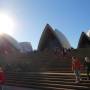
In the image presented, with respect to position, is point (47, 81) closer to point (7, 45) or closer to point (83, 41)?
point (83, 41)

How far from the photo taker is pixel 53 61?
2764 centimetres

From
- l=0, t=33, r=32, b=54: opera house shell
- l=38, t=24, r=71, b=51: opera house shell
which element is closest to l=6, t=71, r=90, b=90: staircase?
l=38, t=24, r=71, b=51: opera house shell

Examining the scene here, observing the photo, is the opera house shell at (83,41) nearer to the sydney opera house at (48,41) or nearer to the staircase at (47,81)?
the sydney opera house at (48,41)

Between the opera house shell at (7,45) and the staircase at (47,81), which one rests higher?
the opera house shell at (7,45)

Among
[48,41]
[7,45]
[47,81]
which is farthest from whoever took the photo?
[7,45]

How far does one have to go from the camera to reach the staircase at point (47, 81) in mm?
18316

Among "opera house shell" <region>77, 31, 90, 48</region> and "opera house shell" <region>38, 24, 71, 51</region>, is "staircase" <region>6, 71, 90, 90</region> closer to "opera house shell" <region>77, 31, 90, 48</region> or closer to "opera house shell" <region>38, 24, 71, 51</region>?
"opera house shell" <region>77, 31, 90, 48</region>

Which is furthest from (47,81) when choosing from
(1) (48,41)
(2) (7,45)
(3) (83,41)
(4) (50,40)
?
(2) (7,45)

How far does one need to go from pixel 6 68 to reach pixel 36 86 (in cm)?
902

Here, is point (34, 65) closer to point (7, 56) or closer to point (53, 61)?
point (53, 61)

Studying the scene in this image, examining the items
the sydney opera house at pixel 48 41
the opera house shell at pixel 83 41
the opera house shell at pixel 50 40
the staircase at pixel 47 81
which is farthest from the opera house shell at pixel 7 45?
the staircase at pixel 47 81

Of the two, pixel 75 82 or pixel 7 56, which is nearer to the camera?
pixel 75 82

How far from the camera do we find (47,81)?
2094cm

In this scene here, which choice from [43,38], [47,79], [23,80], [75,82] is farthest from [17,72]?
[43,38]
